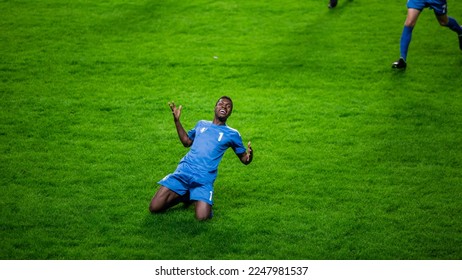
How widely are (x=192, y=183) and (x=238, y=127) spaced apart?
243 cm

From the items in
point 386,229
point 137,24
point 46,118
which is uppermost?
point 137,24

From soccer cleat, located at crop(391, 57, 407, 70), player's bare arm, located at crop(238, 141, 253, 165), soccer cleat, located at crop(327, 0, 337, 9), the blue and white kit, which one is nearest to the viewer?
the blue and white kit

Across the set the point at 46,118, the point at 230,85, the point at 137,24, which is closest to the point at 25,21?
the point at 137,24

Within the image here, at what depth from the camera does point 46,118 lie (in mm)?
8867

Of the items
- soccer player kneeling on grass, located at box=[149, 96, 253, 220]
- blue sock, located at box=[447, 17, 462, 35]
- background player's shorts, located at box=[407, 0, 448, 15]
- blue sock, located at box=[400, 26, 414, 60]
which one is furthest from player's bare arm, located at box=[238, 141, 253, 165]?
blue sock, located at box=[447, 17, 462, 35]

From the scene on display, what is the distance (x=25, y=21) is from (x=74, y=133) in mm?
5380

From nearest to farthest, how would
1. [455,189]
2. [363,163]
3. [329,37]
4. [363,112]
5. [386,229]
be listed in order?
[386,229]
[455,189]
[363,163]
[363,112]
[329,37]

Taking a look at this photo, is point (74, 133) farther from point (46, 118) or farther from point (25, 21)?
point (25, 21)

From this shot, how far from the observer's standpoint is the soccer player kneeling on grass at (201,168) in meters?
6.48

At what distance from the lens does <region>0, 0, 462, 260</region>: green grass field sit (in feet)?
20.3

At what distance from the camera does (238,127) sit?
8.78m

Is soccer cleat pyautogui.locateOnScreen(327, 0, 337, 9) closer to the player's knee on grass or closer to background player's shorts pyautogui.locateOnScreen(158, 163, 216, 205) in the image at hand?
background player's shorts pyautogui.locateOnScreen(158, 163, 216, 205)

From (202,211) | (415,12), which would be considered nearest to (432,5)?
(415,12)

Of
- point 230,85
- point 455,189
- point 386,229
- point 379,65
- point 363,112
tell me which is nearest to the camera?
point 386,229
